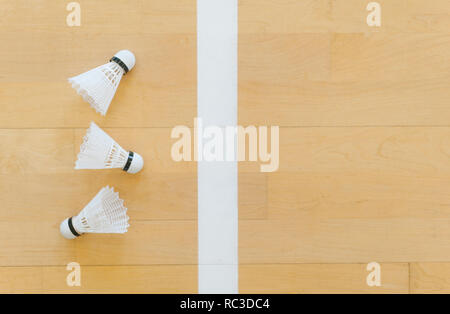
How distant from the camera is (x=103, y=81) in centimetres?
73

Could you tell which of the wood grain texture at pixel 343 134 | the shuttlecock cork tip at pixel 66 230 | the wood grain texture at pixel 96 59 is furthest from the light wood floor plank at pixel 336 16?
the shuttlecock cork tip at pixel 66 230

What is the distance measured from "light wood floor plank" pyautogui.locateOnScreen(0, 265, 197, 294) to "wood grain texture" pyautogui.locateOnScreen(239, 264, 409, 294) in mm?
136

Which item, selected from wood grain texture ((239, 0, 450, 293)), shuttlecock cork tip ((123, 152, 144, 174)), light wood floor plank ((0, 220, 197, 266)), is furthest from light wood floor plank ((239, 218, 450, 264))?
shuttlecock cork tip ((123, 152, 144, 174))

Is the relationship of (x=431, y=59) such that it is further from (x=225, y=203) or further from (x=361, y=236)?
(x=225, y=203)

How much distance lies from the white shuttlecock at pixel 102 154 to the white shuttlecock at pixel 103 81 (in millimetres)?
57

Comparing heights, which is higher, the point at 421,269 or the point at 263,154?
the point at 263,154

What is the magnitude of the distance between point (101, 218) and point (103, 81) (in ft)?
0.96

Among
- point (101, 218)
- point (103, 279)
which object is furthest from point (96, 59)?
point (103, 279)

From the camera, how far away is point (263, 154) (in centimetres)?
77

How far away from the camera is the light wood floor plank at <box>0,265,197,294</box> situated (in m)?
0.77

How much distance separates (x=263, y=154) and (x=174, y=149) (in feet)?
0.66

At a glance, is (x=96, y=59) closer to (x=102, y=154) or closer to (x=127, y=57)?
(x=127, y=57)
